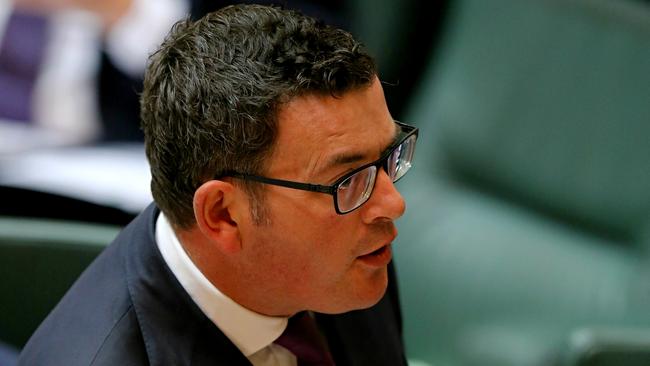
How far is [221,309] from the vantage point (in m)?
1.23

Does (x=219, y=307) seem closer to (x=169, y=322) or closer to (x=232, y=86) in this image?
(x=169, y=322)

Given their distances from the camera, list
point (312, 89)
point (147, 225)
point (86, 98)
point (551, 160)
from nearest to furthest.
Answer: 1. point (312, 89)
2. point (147, 225)
3. point (551, 160)
4. point (86, 98)

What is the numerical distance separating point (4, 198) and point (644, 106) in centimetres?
135

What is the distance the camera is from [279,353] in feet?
4.25

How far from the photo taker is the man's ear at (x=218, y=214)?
1159 mm

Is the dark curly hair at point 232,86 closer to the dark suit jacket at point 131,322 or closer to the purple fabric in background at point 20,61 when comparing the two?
the dark suit jacket at point 131,322

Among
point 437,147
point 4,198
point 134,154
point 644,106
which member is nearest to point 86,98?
point 134,154

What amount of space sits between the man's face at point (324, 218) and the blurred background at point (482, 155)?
0.96 meters

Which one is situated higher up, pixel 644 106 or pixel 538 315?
pixel 644 106

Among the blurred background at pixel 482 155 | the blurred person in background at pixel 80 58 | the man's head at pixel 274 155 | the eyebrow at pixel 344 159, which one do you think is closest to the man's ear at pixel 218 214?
the man's head at pixel 274 155

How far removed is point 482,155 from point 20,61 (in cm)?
111

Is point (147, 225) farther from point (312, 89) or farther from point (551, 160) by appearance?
point (551, 160)

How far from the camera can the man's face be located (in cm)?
114

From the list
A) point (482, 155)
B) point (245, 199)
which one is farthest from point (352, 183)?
point (482, 155)
